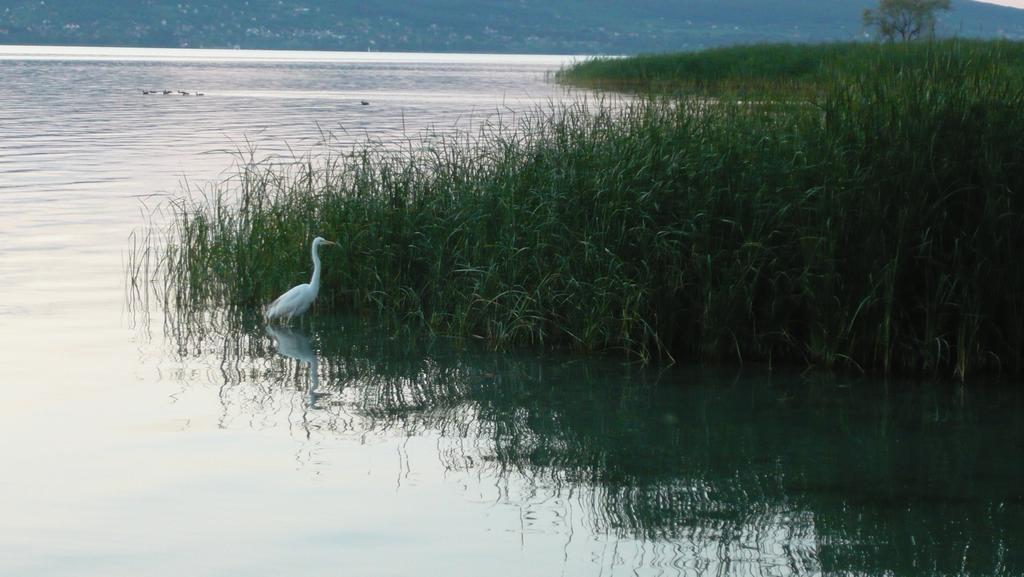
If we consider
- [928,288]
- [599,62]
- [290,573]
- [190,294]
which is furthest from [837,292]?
[599,62]

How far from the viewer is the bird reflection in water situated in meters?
9.23

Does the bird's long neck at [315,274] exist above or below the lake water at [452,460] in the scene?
above

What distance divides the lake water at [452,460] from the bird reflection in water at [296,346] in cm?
3

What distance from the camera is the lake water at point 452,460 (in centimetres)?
580

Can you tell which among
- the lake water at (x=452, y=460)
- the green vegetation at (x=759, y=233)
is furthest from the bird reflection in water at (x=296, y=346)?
the green vegetation at (x=759, y=233)

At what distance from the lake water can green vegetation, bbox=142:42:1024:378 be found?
1.21 ft

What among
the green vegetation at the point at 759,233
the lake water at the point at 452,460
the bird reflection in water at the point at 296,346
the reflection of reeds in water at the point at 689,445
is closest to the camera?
the lake water at the point at 452,460

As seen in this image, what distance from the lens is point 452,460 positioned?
7160 mm

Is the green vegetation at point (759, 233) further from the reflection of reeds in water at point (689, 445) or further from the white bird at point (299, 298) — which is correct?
the white bird at point (299, 298)

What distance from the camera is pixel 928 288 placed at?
8766mm

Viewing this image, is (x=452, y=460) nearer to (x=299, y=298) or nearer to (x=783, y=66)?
(x=299, y=298)

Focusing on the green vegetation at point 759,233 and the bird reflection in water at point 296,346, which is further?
the bird reflection in water at point 296,346

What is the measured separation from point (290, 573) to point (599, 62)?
42.0 meters

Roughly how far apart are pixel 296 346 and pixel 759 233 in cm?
371
